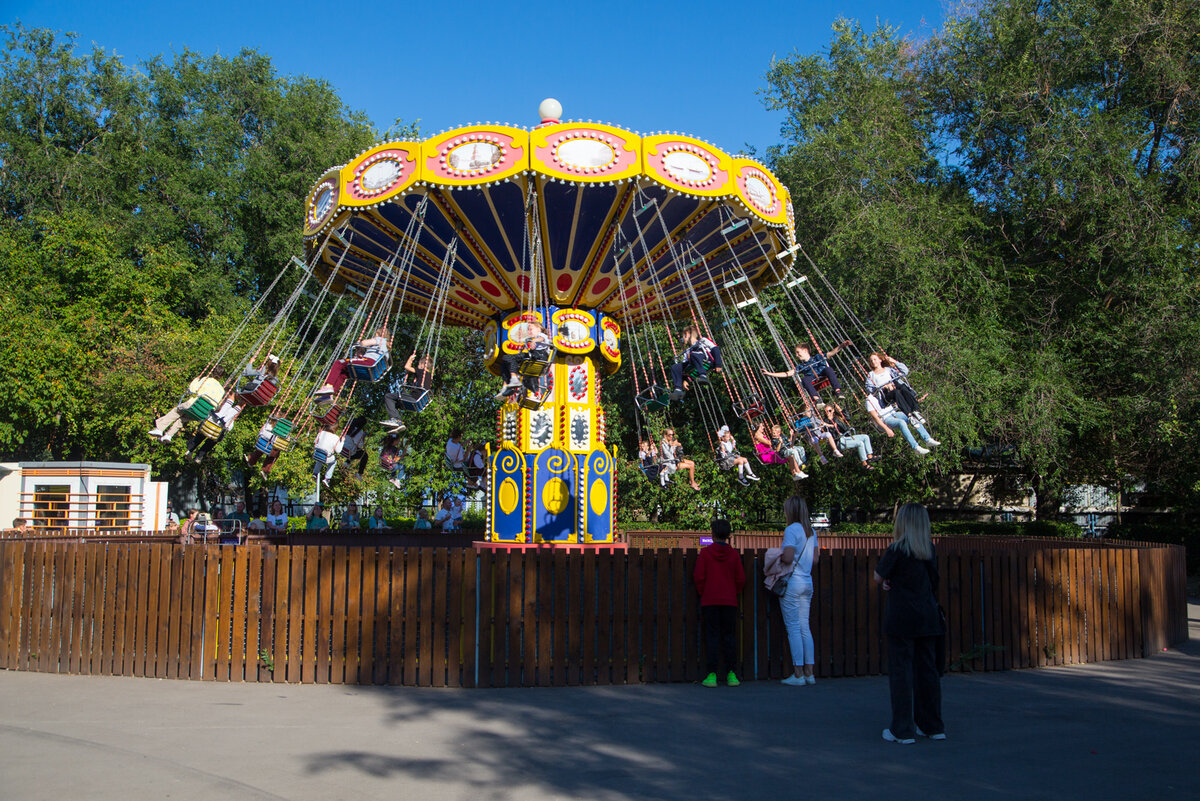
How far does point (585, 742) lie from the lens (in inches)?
244

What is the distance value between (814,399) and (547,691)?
18.5 ft

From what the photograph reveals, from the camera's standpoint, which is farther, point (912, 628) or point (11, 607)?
point (11, 607)

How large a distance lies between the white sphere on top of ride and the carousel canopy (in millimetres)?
959

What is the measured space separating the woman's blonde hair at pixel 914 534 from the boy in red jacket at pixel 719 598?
2132mm

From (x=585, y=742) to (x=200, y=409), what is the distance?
23.1 ft

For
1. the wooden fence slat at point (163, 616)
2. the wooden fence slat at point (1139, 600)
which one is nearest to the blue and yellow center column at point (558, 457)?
the wooden fence slat at point (163, 616)

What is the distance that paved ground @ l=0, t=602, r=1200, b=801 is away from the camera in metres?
5.16

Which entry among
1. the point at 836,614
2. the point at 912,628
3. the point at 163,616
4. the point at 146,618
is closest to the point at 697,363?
the point at 836,614

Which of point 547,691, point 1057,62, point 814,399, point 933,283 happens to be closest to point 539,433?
point 814,399

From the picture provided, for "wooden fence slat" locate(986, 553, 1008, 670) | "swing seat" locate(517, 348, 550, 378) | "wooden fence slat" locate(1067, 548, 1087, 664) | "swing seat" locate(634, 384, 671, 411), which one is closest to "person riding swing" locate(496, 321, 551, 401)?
"swing seat" locate(517, 348, 550, 378)

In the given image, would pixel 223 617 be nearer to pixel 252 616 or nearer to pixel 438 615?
pixel 252 616

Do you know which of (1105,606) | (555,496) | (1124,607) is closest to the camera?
(1105,606)

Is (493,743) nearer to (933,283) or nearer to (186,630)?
(186,630)

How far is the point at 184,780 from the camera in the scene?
17.1ft
